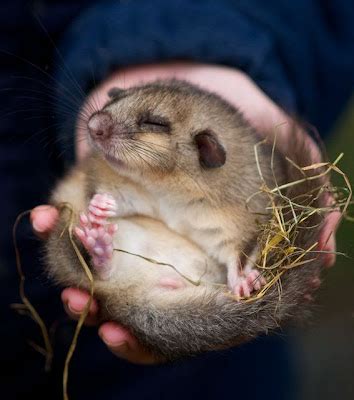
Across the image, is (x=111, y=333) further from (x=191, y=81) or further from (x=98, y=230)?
(x=191, y=81)

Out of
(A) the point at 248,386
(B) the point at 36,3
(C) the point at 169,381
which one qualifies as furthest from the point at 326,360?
(B) the point at 36,3

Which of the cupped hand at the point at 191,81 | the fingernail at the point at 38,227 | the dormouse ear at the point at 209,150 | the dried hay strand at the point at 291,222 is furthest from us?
the fingernail at the point at 38,227

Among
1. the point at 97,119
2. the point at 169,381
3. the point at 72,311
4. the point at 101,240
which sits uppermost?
the point at 97,119

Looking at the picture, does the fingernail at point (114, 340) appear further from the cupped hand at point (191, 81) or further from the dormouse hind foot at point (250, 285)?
the dormouse hind foot at point (250, 285)

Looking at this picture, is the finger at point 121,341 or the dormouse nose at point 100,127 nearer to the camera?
the finger at point 121,341

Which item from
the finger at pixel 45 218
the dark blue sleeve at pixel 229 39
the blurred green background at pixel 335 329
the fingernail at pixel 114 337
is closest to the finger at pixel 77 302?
the fingernail at pixel 114 337

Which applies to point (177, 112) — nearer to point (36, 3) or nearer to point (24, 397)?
point (36, 3)

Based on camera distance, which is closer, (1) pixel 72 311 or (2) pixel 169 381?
(1) pixel 72 311
